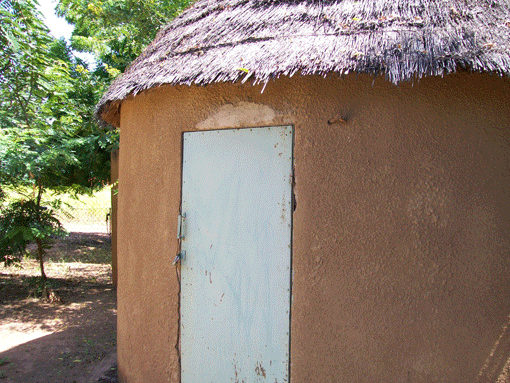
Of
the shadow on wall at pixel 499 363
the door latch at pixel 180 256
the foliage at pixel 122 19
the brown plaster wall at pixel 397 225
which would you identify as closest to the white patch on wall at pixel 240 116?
the brown plaster wall at pixel 397 225

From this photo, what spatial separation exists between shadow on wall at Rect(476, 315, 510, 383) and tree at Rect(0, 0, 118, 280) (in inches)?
239

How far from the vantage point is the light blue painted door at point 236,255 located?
2895 mm

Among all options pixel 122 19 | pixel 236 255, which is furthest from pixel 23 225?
pixel 236 255

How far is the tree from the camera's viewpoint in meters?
6.41

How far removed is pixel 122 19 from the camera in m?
7.62

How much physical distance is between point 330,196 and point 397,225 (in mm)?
437

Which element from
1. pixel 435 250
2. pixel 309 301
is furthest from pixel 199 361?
pixel 435 250

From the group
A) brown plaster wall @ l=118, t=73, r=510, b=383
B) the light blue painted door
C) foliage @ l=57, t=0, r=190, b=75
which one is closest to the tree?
foliage @ l=57, t=0, r=190, b=75

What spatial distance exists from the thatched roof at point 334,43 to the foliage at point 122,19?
4180mm

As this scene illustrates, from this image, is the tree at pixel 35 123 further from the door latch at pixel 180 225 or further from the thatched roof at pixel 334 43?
the door latch at pixel 180 225

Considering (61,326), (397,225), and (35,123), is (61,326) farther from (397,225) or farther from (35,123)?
(397,225)

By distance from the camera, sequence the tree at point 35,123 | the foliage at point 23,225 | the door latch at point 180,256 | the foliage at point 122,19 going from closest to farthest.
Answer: the door latch at point 180,256 → the tree at point 35,123 → the foliage at point 23,225 → the foliage at point 122,19

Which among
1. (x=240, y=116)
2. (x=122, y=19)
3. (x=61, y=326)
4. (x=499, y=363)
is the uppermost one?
(x=122, y=19)

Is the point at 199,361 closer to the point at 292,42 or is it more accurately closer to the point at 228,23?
the point at 292,42
